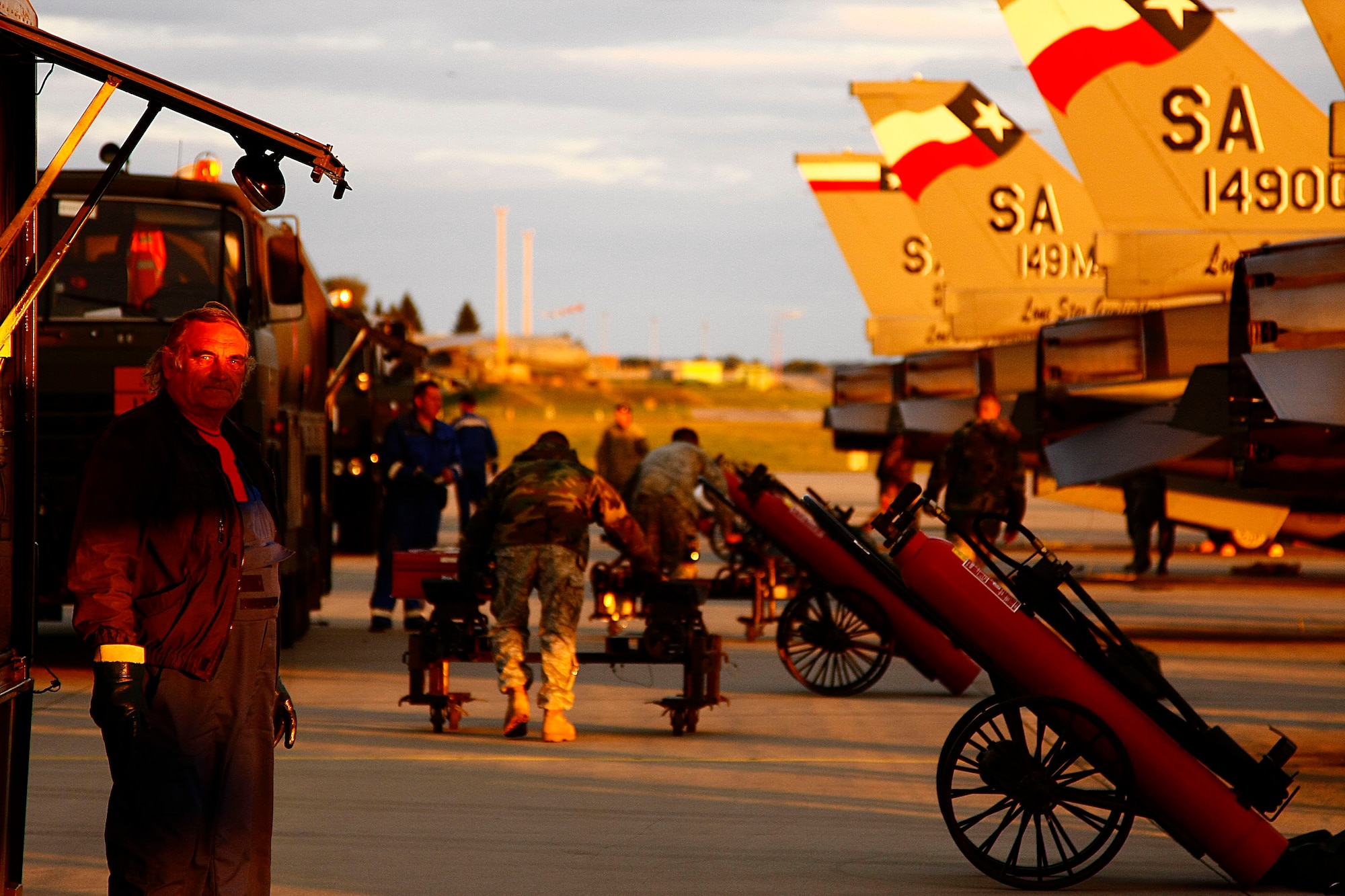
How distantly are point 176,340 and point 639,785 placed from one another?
14.0 feet

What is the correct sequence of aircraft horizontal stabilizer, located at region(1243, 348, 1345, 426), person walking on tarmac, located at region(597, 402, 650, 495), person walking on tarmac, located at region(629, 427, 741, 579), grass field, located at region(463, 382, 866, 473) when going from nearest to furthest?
1. aircraft horizontal stabilizer, located at region(1243, 348, 1345, 426)
2. person walking on tarmac, located at region(629, 427, 741, 579)
3. person walking on tarmac, located at region(597, 402, 650, 495)
4. grass field, located at region(463, 382, 866, 473)

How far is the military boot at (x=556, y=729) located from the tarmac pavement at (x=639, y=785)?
0.08 meters

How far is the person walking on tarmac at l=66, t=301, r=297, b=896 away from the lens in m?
4.69

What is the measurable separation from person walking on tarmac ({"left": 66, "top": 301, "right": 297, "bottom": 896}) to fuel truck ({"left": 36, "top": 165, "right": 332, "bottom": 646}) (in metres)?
6.82

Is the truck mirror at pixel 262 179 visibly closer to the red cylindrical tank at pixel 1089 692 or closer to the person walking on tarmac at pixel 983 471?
the red cylindrical tank at pixel 1089 692

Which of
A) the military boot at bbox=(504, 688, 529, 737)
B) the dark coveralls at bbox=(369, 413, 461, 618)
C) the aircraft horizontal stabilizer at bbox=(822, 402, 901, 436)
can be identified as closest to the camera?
the military boot at bbox=(504, 688, 529, 737)

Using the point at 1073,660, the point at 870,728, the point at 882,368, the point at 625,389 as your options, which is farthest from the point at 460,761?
the point at 625,389

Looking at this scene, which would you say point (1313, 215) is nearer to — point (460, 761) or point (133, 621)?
point (460, 761)

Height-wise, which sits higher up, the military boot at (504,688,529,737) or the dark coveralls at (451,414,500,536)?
the dark coveralls at (451,414,500,536)

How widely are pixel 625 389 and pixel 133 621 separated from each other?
12072 centimetres

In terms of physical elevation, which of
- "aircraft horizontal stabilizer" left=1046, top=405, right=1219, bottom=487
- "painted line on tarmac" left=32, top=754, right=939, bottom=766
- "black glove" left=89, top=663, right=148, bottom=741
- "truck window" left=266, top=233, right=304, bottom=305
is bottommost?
"painted line on tarmac" left=32, top=754, right=939, bottom=766

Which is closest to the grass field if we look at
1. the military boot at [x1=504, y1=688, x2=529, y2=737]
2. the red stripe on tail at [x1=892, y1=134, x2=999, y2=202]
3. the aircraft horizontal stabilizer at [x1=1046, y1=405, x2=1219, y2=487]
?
the red stripe on tail at [x1=892, y1=134, x2=999, y2=202]

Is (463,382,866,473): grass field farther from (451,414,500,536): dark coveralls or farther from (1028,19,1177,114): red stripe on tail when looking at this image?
(1028,19,1177,114): red stripe on tail

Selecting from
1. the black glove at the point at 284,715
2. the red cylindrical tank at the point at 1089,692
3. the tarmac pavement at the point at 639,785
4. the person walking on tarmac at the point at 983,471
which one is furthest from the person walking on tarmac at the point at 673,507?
the black glove at the point at 284,715
